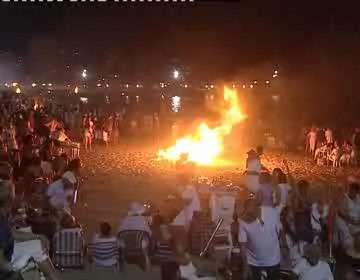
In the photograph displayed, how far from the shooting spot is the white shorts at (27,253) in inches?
274

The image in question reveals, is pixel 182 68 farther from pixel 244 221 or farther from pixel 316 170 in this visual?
pixel 244 221

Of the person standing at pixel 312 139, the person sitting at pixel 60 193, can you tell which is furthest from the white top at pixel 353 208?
the person standing at pixel 312 139

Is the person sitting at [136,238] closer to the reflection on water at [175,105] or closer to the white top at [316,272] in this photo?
the white top at [316,272]

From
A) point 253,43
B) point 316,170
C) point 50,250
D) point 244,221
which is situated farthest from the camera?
point 253,43

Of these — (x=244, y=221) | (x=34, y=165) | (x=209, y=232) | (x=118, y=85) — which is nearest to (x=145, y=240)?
(x=209, y=232)

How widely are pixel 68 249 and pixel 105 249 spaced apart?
0.47m

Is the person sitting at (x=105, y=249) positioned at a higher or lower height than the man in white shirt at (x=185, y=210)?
lower

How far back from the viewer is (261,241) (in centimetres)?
758

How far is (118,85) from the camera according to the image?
269 feet

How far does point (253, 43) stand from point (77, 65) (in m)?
30.2

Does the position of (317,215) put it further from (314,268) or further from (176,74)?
(176,74)

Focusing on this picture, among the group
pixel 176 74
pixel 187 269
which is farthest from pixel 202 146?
pixel 176 74

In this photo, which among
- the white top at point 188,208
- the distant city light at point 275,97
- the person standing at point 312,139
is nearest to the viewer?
the white top at point 188,208

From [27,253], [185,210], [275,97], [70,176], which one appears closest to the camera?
[27,253]
